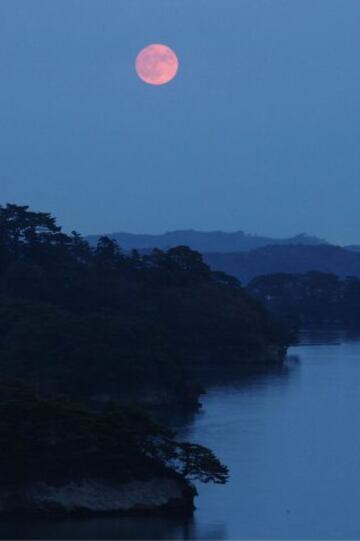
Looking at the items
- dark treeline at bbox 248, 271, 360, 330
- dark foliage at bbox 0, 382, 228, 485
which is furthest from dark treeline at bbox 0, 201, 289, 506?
dark treeline at bbox 248, 271, 360, 330

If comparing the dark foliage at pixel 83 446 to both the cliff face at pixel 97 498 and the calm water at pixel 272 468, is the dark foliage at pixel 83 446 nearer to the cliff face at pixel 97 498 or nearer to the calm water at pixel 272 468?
the cliff face at pixel 97 498

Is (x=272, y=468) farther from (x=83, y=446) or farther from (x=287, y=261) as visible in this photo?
(x=287, y=261)

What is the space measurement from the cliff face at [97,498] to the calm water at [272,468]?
0.26 m

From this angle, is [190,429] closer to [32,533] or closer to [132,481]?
[132,481]

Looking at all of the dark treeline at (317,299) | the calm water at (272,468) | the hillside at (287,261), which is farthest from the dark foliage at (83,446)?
the hillside at (287,261)

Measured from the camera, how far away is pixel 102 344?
23.8m

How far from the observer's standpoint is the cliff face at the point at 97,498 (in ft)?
44.1

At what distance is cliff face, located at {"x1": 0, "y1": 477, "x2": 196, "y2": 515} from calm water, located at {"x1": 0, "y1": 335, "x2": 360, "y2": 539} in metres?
0.26

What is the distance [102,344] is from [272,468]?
7.10 metres

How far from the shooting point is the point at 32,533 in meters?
12.7

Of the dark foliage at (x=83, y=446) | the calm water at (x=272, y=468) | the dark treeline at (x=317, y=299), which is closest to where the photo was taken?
the calm water at (x=272, y=468)

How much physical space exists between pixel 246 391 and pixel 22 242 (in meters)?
9.51

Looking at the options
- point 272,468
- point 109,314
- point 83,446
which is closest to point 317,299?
point 109,314

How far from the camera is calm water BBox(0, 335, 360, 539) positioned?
13.2 metres
